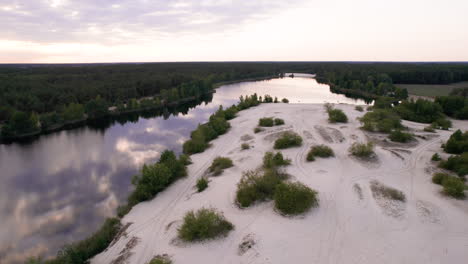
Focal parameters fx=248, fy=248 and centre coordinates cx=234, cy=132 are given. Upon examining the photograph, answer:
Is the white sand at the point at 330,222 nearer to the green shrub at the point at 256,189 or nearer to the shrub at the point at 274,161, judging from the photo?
the green shrub at the point at 256,189

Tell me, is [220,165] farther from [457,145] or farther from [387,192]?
[457,145]

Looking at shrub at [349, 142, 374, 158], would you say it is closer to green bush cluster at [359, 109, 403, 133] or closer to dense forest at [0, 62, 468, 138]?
green bush cluster at [359, 109, 403, 133]

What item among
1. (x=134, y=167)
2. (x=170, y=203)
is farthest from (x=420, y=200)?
(x=134, y=167)

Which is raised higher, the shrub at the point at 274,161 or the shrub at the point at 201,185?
the shrub at the point at 274,161

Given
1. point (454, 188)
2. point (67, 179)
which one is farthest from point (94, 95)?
point (454, 188)

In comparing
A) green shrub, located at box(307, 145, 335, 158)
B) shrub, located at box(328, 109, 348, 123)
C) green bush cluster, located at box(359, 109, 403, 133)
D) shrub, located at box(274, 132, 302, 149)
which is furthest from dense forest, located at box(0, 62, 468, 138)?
shrub, located at box(274, 132, 302, 149)

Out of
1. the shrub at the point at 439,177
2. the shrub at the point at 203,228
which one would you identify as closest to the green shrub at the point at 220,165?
the shrub at the point at 203,228

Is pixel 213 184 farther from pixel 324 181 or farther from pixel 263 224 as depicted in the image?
pixel 324 181
